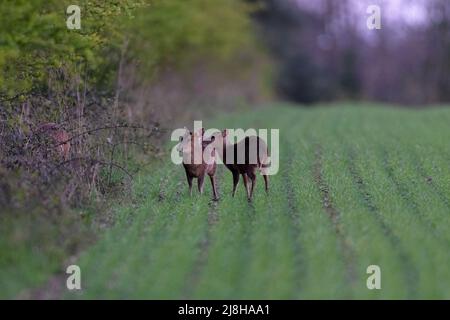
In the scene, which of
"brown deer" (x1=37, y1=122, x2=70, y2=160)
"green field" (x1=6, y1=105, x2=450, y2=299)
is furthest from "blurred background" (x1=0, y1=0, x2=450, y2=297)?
"green field" (x1=6, y1=105, x2=450, y2=299)

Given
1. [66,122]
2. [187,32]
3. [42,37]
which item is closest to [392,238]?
[42,37]

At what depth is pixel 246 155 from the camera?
12344 mm

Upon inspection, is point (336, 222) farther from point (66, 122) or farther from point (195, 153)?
point (66, 122)

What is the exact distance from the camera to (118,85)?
1725 cm

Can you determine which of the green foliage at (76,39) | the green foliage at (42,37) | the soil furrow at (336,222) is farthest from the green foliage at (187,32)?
the soil furrow at (336,222)

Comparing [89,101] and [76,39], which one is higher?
[76,39]

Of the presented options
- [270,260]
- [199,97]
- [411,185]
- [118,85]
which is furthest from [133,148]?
[199,97]

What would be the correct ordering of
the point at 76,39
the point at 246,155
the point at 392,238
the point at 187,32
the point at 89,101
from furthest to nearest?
the point at 187,32 < the point at 89,101 < the point at 76,39 < the point at 246,155 < the point at 392,238

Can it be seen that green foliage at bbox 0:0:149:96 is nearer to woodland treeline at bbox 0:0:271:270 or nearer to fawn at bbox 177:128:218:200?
woodland treeline at bbox 0:0:271:270

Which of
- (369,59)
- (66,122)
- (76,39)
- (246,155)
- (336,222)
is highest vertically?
(369,59)

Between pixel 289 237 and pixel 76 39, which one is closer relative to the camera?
pixel 289 237

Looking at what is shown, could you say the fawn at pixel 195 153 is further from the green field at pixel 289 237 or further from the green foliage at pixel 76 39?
the green foliage at pixel 76 39

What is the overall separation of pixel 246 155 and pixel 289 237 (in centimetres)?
230

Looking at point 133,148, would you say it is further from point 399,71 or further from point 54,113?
point 399,71
